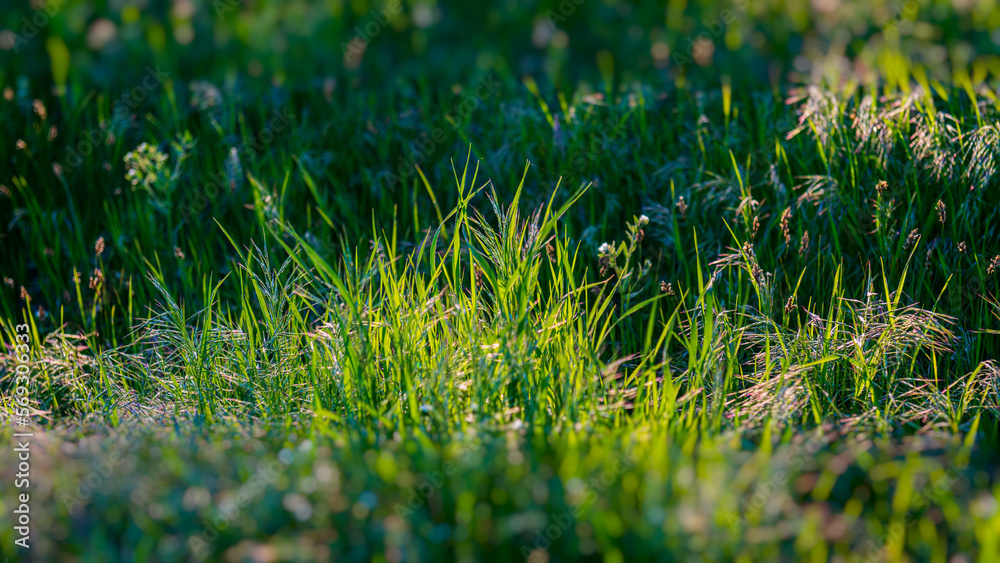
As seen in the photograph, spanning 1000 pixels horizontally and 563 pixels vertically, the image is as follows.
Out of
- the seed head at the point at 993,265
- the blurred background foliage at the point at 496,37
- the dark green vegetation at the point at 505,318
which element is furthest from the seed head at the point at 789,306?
the blurred background foliage at the point at 496,37

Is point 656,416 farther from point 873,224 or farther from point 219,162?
point 219,162

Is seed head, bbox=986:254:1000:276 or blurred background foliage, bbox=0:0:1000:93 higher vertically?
blurred background foliage, bbox=0:0:1000:93

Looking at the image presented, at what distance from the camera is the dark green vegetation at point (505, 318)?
1.46 m

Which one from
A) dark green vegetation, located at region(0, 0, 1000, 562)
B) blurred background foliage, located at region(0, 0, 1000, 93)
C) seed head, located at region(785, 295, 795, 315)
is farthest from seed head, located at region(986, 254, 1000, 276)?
blurred background foliage, located at region(0, 0, 1000, 93)

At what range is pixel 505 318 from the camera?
211 centimetres

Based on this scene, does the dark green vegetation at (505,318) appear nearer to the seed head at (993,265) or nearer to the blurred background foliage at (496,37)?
the seed head at (993,265)

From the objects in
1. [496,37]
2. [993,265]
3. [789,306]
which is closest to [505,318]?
[789,306]

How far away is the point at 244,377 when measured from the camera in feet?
7.39

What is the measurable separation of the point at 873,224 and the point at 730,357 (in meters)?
1.00

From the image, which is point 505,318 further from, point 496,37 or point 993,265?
point 496,37

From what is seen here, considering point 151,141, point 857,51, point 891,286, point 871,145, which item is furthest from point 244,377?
point 857,51

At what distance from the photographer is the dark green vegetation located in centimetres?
146

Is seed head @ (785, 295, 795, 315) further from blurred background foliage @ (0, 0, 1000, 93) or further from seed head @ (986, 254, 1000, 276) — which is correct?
blurred background foliage @ (0, 0, 1000, 93)

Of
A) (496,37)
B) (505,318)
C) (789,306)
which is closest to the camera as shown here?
(505,318)
